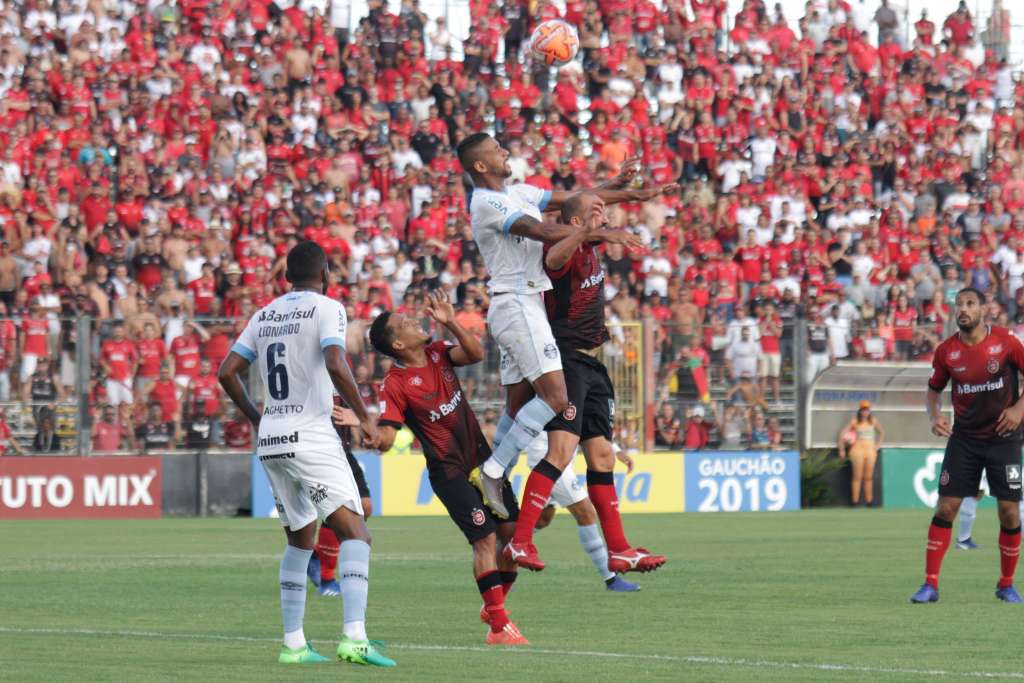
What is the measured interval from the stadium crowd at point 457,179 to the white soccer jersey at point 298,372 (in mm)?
16078

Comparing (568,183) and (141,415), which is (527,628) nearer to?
(141,415)

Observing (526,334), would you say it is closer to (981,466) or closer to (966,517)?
(981,466)

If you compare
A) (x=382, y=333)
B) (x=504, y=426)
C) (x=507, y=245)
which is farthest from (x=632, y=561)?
(x=382, y=333)

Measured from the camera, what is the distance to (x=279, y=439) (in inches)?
392

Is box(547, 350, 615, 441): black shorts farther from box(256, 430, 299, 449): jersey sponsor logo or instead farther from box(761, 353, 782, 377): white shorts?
box(761, 353, 782, 377): white shorts

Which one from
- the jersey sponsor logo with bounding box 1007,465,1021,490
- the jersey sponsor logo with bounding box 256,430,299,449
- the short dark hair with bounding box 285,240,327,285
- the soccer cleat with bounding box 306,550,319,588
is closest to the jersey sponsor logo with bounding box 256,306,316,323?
the short dark hair with bounding box 285,240,327,285

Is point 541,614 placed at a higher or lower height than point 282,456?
lower

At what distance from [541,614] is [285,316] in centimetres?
375

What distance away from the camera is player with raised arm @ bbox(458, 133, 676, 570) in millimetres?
12047

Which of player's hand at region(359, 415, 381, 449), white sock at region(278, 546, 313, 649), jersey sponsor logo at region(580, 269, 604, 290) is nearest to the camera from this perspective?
player's hand at region(359, 415, 381, 449)

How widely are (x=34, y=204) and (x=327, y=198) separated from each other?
4548 mm

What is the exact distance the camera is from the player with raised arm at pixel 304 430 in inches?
390

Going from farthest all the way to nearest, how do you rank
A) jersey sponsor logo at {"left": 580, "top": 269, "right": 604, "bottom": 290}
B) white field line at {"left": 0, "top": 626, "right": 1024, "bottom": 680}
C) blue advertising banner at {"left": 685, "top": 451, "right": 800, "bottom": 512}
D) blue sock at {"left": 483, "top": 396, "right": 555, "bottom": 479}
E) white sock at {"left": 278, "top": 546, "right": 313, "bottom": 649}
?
blue advertising banner at {"left": 685, "top": 451, "right": 800, "bottom": 512} < jersey sponsor logo at {"left": 580, "top": 269, "right": 604, "bottom": 290} < blue sock at {"left": 483, "top": 396, "right": 555, "bottom": 479} < white sock at {"left": 278, "top": 546, "right": 313, "bottom": 649} < white field line at {"left": 0, "top": 626, "right": 1024, "bottom": 680}

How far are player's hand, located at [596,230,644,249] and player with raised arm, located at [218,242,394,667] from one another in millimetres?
2093
